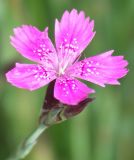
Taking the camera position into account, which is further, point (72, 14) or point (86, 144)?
point (86, 144)

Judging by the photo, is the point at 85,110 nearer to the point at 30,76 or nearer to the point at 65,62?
the point at 65,62

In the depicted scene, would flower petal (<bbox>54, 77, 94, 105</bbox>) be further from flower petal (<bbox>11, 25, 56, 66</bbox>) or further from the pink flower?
flower petal (<bbox>11, 25, 56, 66</bbox>)

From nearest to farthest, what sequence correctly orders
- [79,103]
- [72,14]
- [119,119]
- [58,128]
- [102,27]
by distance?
[79,103] < [72,14] < [58,128] < [119,119] < [102,27]

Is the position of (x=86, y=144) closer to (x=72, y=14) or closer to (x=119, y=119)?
(x=119, y=119)

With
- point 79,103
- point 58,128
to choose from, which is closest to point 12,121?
point 58,128

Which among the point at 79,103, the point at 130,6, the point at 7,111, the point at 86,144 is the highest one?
the point at 130,6
